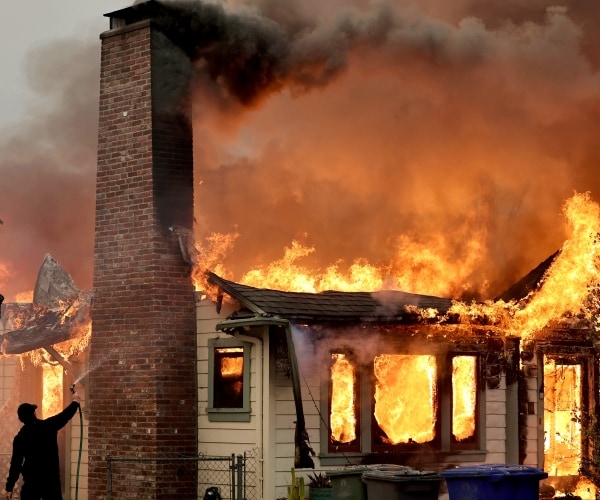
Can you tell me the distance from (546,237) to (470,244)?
5.16 ft

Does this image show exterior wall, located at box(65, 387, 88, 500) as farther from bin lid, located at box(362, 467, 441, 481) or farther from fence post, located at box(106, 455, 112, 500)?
bin lid, located at box(362, 467, 441, 481)

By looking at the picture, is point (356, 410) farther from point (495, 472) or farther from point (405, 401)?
point (495, 472)

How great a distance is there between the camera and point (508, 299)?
1862 cm

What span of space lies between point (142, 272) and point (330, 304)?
290cm

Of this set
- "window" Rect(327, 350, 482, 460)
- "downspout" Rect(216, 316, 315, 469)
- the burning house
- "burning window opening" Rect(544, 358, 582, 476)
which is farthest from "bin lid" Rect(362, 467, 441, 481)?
"burning window opening" Rect(544, 358, 582, 476)

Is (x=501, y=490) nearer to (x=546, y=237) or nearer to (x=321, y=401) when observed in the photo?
(x=321, y=401)

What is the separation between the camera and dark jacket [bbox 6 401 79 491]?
43.1ft

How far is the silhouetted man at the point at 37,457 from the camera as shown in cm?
1312

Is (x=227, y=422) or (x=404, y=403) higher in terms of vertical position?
(x=404, y=403)

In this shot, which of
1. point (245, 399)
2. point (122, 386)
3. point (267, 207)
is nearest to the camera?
point (245, 399)

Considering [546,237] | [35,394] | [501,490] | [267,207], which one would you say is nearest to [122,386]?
[35,394]

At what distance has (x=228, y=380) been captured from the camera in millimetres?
17062

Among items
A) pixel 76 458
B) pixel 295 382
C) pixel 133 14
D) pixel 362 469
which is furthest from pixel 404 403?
pixel 133 14

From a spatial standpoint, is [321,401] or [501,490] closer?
[501,490]
